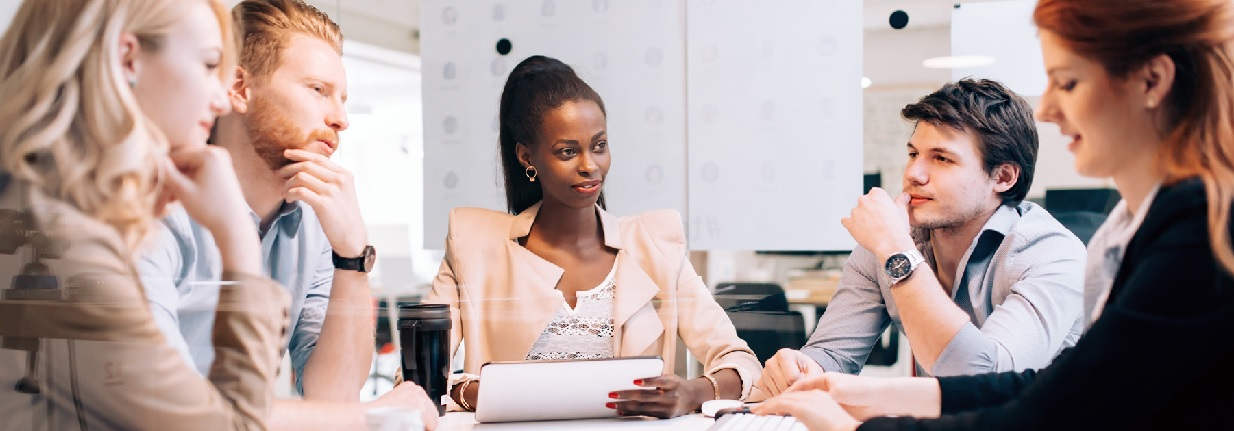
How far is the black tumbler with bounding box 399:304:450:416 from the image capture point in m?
2.11

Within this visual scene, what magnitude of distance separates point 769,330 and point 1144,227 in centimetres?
133

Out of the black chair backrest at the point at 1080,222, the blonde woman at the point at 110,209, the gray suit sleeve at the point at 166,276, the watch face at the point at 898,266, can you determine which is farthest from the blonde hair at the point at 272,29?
the black chair backrest at the point at 1080,222

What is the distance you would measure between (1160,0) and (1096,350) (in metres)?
0.51

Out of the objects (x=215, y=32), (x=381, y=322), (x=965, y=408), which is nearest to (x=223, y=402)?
(x=381, y=322)

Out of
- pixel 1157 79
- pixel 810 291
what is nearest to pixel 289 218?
pixel 810 291

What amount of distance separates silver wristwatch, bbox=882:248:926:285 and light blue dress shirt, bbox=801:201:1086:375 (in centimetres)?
15

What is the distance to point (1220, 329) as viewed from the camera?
3.83 ft

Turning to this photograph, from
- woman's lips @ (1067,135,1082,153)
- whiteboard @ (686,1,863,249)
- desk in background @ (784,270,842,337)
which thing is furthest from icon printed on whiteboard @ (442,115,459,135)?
woman's lips @ (1067,135,1082,153)

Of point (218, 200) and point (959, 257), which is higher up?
point (218, 200)

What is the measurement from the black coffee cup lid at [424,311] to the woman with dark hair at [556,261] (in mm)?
30

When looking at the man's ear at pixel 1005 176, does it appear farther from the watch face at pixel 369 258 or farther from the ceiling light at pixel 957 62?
the watch face at pixel 369 258

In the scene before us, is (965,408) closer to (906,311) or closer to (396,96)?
(906,311)

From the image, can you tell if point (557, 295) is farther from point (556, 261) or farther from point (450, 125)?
point (450, 125)

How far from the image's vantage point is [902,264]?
7.30 feet
